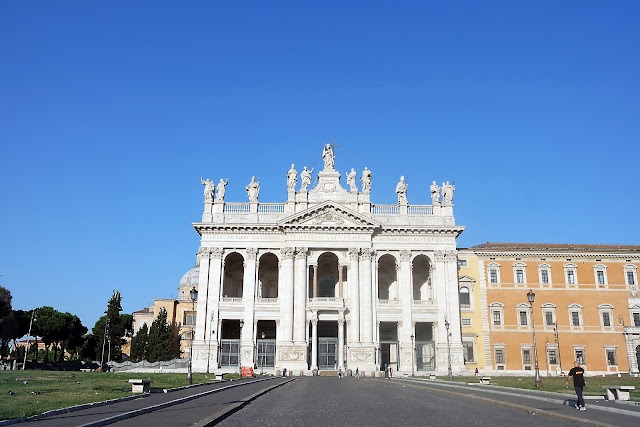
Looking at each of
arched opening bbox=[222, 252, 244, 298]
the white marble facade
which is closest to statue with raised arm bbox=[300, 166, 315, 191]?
the white marble facade

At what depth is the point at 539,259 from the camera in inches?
2359

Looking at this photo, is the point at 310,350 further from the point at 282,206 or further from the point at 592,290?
the point at 592,290

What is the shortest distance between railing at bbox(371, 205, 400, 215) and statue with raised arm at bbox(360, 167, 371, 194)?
184 centimetres

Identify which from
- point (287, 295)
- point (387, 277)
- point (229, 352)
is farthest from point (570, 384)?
point (229, 352)

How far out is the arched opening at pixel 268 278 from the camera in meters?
62.2

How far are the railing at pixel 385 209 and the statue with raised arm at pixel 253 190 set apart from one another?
12.2 meters

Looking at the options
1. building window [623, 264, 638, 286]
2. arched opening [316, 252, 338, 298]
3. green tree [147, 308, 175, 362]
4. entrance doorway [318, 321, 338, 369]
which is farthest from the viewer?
green tree [147, 308, 175, 362]

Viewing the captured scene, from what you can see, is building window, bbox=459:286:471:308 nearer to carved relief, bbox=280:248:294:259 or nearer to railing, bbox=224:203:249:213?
carved relief, bbox=280:248:294:259

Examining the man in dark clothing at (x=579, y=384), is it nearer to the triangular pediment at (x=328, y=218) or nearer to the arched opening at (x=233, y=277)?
the triangular pediment at (x=328, y=218)

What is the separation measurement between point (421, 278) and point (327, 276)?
1048cm

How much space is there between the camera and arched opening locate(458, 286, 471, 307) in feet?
194

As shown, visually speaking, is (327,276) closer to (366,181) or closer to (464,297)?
(366,181)

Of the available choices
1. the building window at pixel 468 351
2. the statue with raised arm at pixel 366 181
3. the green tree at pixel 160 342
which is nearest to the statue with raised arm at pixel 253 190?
the statue with raised arm at pixel 366 181

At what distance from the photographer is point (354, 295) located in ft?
180
